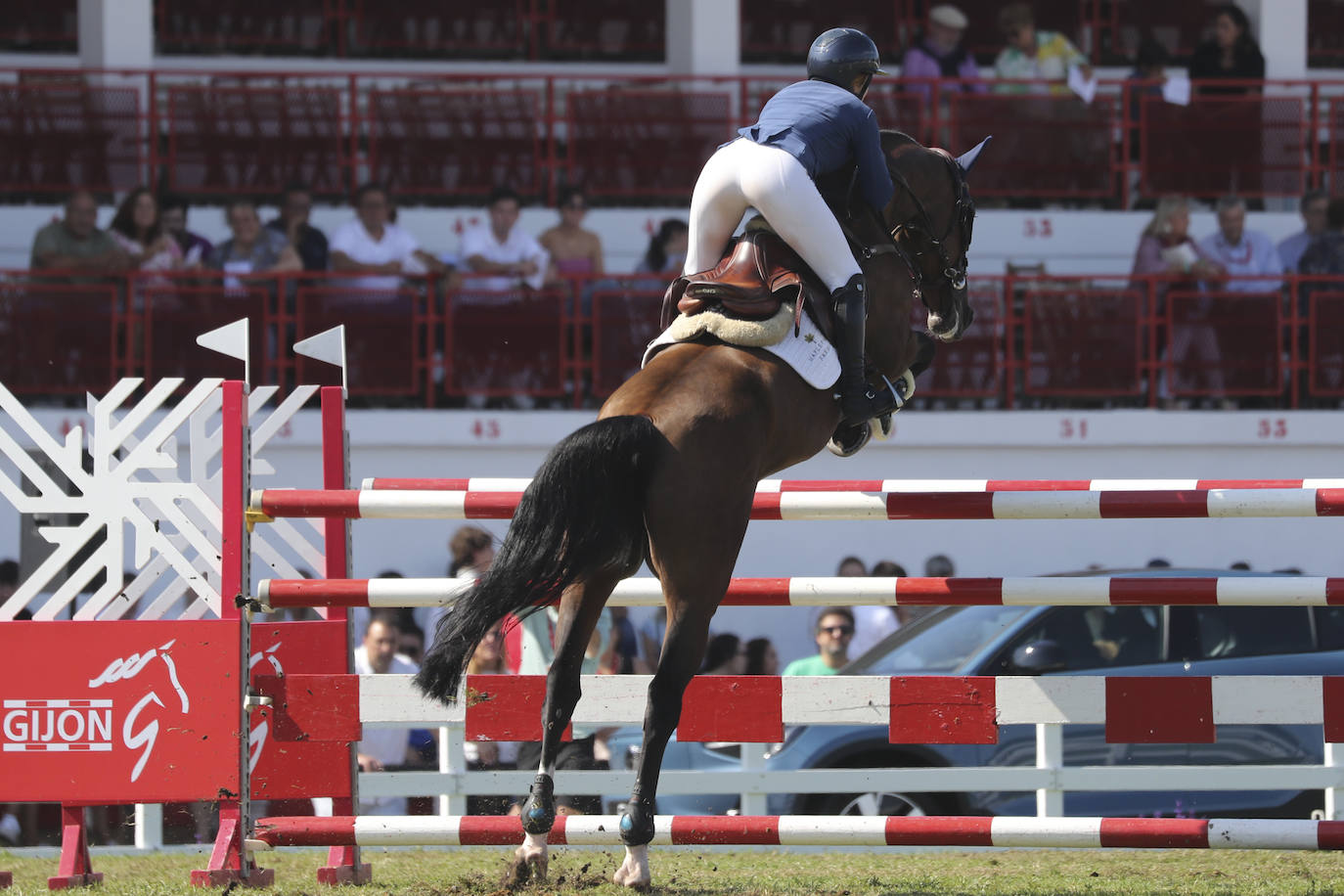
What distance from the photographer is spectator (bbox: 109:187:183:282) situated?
12.5 metres

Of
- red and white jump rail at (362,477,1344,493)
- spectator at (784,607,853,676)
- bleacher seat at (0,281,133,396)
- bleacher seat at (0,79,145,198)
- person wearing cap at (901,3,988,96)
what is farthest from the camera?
person wearing cap at (901,3,988,96)

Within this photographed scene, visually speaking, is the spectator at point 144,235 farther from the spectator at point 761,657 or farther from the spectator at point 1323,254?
the spectator at point 1323,254

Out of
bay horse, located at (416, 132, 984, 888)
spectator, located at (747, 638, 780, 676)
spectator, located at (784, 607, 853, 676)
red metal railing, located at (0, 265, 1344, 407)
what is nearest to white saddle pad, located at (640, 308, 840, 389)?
bay horse, located at (416, 132, 984, 888)

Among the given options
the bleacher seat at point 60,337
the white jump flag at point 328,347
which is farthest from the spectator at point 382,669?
the bleacher seat at point 60,337

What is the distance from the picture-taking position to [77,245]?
493 inches

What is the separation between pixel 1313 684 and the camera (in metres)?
5.34

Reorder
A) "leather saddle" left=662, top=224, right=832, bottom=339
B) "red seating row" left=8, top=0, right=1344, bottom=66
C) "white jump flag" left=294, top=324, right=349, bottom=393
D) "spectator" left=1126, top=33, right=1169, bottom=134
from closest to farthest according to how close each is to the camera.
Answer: "leather saddle" left=662, top=224, right=832, bottom=339
"white jump flag" left=294, top=324, right=349, bottom=393
"spectator" left=1126, top=33, right=1169, bottom=134
"red seating row" left=8, top=0, right=1344, bottom=66

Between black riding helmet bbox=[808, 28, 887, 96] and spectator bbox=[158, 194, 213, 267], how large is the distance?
794 cm

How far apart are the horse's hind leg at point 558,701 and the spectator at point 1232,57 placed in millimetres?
12100

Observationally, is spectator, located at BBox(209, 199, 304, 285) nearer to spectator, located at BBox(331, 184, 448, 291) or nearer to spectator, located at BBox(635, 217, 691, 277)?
spectator, located at BBox(331, 184, 448, 291)

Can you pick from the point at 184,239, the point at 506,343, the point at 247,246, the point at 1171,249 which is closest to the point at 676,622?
the point at 506,343

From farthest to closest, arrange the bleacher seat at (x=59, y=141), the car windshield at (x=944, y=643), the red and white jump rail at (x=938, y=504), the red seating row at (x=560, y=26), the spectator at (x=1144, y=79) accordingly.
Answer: the red seating row at (x=560, y=26) → the spectator at (x=1144, y=79) → the bleacher seat at (x=59, y=141) → the car windshield at (x=944, y=643) → the red and white jump rail at (x=938, y=504)

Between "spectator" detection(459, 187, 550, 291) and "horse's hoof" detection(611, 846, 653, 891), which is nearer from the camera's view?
"horse's hoof" detection(611, 846, 653, 891)

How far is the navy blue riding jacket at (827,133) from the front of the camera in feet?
17.7
